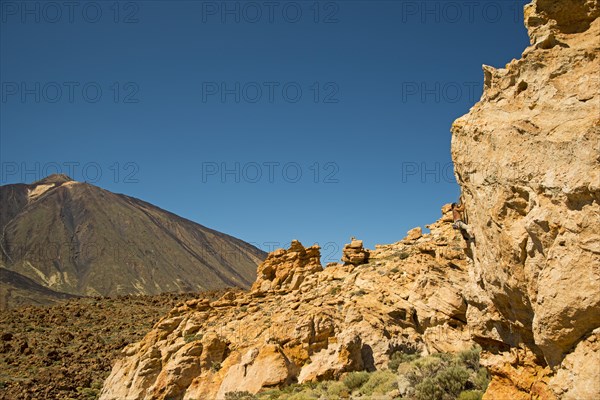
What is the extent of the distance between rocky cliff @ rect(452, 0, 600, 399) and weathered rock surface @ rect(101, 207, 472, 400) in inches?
370

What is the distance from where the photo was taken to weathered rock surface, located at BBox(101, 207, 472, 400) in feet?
55.7

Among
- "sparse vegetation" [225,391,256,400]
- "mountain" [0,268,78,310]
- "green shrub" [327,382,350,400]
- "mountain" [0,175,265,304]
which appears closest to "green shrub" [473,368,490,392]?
"green shrub" [327,382,350,400]

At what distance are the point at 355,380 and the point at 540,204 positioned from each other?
10651 millimetres

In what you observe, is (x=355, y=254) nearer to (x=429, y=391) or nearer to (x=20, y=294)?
(x=429, y=391)

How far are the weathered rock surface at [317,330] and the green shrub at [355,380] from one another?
53.5 inches

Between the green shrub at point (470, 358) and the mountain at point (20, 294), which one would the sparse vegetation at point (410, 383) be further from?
the mountain at point (20, 294)

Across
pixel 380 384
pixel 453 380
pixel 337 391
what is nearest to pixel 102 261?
pixel 337 391

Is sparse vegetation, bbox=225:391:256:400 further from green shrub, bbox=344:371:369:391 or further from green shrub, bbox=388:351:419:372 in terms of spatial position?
green shrub, bbox=388:351:419:372

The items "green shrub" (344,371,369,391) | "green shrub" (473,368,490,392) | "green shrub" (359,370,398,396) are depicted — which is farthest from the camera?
"green shrub" (344,371,369,391)

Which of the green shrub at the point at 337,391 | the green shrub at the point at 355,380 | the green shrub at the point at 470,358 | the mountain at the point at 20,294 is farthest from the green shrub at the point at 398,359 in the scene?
the mountain at the point at 20,294

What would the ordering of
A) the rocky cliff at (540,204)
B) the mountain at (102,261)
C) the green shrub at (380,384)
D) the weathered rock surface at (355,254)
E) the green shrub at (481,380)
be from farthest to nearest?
the mountain at (102,261), the weathered rock surface at (355,254), the green shrub at (380,384), the green shrub at (481,380), the rocky cliff at (540,204)

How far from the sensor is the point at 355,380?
48.3ft

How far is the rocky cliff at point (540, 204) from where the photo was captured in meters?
5.32

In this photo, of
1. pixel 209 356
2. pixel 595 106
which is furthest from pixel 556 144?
pixel 209 356
